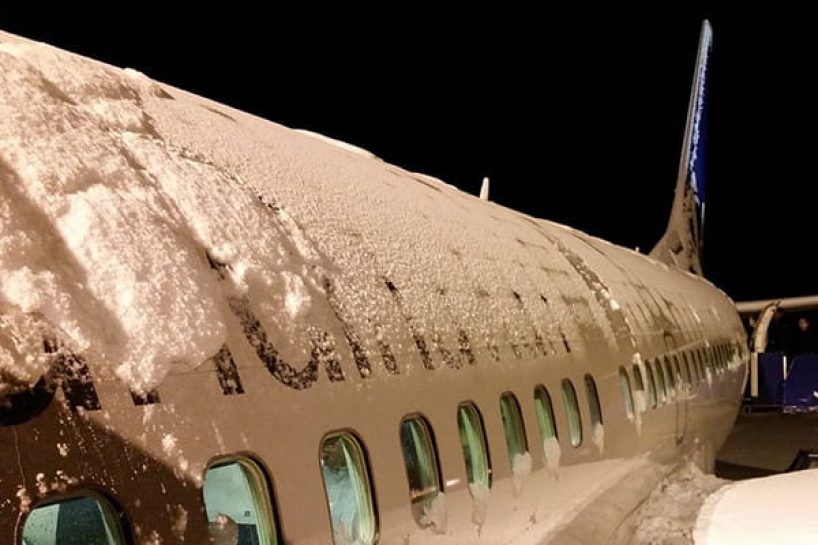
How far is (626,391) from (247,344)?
4126 mm

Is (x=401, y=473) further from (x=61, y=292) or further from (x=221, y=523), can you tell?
(x=61, y=292)

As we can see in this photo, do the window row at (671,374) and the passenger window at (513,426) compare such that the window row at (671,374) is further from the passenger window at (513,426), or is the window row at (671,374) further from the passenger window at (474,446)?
the passenger window at (474,446)

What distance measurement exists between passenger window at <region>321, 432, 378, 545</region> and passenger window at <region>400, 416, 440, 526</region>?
0.25 m

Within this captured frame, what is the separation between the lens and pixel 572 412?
467 cm

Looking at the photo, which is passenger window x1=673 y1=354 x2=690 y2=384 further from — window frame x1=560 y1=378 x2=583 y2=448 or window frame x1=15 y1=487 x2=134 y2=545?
window frame x1=15 y1=487 x2=134 y2=545

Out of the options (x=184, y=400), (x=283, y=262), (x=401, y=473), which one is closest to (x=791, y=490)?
(x=401, y=473)

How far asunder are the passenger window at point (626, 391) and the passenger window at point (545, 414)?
59.3 inches

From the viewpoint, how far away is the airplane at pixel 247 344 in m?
1.70

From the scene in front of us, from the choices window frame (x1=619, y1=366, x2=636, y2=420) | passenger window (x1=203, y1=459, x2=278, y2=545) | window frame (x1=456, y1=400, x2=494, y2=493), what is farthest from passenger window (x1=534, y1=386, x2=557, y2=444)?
passenger window (x1=203, y1=459, x2=278, y2=545)

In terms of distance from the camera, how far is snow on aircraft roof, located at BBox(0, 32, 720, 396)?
1.77 metres

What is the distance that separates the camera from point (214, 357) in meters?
2.04

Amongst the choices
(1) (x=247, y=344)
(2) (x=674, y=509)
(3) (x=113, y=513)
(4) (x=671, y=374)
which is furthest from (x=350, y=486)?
(4) (x=671, y=374)

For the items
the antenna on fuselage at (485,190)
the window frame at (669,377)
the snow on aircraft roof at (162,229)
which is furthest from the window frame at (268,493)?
the antenna on fuselage at (485,190)

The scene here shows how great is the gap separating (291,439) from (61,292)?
2.42 ft
